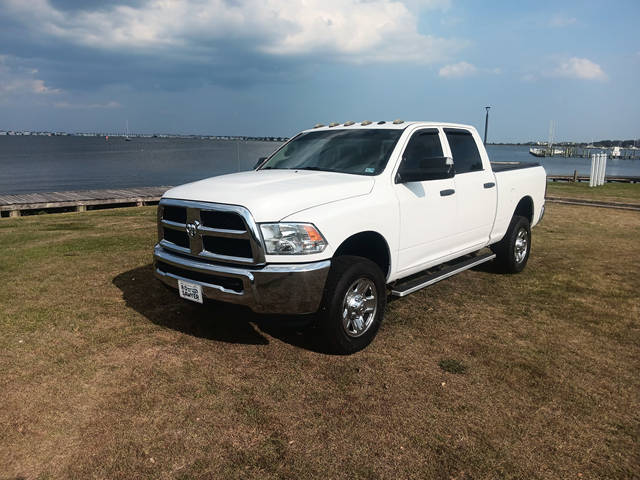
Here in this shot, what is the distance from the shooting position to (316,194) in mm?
3832

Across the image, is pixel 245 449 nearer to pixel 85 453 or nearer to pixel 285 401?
pixel 285 401

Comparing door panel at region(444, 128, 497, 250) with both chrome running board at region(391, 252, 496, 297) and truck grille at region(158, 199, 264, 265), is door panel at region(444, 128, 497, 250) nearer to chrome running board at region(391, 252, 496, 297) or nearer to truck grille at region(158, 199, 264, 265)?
chrome running board at region(391, 252, 496, 297)

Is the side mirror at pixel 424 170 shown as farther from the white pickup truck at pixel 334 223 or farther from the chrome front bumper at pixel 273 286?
the chrome front bumper at pixel 273 286

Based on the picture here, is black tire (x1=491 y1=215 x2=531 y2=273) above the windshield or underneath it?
underneath

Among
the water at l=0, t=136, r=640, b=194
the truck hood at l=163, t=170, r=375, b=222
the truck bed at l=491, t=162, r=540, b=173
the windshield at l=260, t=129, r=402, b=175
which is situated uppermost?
the windshield at l=260, t=129, r=402, b=175

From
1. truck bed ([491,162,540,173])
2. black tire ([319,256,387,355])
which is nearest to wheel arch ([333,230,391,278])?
A: black tire ([319,256,387,355])

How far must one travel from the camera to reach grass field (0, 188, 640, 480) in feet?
9.08

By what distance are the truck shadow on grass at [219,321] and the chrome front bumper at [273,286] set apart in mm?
96

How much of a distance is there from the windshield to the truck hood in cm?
23

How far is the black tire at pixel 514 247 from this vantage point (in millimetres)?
6430

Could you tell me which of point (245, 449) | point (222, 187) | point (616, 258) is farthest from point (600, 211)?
point (245, 449)

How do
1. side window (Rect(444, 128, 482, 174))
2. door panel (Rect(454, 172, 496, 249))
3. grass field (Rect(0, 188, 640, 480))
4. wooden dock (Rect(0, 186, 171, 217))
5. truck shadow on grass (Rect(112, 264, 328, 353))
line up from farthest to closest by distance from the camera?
1. wooden dock (Rect(0, 186, 171, 217))
2. side window (Rect(444, 128, 482, 174))
3. door panel (Rect(454, 172, 496, 249))
4. truck shadow on grass (Rect(112, 264, 328, 353))
5. grass field (Rect(0, 188, 640, 480))

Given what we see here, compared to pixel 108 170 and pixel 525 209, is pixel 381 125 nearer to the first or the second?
pixel 525 209

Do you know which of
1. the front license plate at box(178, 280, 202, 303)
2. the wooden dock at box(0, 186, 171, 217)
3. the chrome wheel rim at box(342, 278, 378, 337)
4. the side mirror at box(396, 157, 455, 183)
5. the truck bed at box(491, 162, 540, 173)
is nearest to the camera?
the front license plate at box(178, 280, 202, 303)
